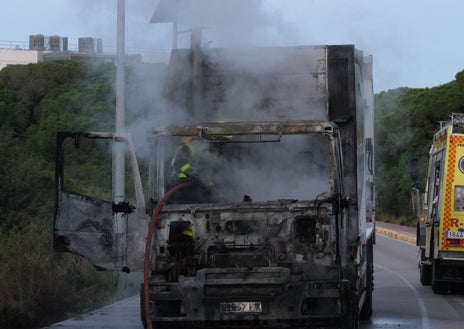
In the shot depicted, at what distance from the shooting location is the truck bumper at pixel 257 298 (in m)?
9.35

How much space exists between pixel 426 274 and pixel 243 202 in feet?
36.0

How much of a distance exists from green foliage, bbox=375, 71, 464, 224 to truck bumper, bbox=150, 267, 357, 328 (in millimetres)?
33402

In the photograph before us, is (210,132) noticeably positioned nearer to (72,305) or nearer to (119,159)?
(72,305)

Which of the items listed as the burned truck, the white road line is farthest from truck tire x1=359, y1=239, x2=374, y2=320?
the burned truck

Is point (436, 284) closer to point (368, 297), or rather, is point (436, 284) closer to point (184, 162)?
point (368, 297)

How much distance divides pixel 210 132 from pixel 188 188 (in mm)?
692

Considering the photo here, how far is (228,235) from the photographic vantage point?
962 centimetres

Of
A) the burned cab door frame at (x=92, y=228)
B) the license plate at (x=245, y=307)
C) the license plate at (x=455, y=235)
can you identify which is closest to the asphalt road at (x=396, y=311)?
the license plate at (x=455, y=235)

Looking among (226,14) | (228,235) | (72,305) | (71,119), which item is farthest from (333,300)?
(71,119)

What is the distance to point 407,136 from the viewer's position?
4616cm

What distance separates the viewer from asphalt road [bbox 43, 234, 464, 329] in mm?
12977

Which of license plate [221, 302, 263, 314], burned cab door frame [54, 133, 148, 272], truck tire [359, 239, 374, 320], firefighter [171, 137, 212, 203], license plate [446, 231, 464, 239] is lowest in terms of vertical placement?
truck tire [359, 239, 374, 320]

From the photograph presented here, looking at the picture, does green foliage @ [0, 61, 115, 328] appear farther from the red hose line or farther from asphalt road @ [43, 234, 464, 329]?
the red hose line

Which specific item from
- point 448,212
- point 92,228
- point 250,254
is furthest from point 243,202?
point 448,212
